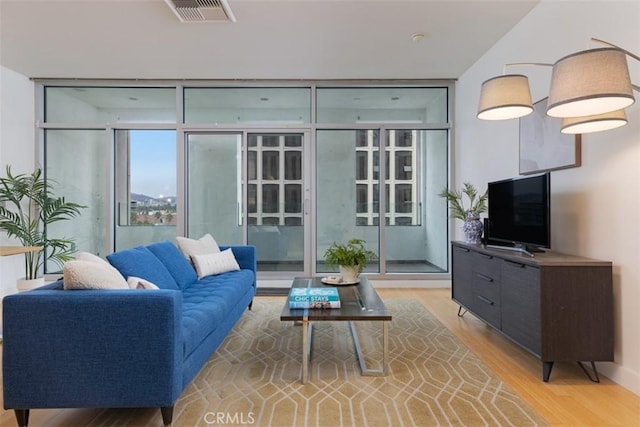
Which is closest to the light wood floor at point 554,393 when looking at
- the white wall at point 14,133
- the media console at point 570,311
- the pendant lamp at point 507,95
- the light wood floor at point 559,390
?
the light wood floor at point 559,390

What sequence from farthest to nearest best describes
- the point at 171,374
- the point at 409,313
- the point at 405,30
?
the point at 409,313, the point at 405,30, the point at 171,374

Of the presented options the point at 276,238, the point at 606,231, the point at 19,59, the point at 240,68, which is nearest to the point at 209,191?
the point at 276,238

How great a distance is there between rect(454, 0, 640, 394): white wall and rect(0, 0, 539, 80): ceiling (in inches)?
15.9

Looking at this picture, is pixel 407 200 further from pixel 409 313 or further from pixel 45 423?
pixel 45 423

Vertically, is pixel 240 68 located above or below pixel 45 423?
above

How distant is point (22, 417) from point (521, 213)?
342 cm

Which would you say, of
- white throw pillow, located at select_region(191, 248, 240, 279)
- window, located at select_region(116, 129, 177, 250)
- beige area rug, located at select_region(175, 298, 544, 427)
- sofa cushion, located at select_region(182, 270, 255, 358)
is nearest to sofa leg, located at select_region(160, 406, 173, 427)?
beige area rug, located at select_region(175, 298, 544, 427)

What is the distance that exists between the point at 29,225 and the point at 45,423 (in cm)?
378

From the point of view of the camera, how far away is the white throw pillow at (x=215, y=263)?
3234mm

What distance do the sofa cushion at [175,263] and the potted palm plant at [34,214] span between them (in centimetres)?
257

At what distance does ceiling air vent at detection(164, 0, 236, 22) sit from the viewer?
2.89m

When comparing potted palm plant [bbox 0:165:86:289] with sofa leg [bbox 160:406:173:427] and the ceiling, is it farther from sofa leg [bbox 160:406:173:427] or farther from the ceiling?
sofa leg [bbox 160:406:173:427]

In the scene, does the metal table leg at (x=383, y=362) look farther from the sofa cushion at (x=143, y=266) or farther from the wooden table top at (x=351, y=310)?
the sofa cushion at (x=143, y=266)

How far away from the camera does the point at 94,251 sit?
507 centimetres
